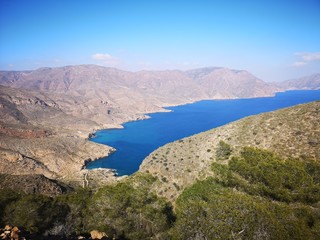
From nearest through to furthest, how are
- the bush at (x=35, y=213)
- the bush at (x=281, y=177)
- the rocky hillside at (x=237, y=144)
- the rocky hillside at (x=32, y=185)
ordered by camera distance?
the bush at (x=35, y=213)
the bush at (x=281, y=177)
the rocky hillside at (x=237, y=144)
the rocky hillside at (x=32, y=185)

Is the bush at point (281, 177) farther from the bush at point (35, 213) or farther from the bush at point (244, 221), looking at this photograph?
the bush at point (35, 213)

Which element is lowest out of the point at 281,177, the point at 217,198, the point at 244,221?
the point at 217,198

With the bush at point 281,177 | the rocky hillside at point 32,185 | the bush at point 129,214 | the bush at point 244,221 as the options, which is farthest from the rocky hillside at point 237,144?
the rocky hillside at point 32,185

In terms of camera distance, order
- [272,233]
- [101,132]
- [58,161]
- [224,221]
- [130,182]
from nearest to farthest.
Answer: [272,233], [224,221], [130,182], [58,161], [101,132]

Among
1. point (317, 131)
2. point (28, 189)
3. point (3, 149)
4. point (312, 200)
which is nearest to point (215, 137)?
point (317, 131)

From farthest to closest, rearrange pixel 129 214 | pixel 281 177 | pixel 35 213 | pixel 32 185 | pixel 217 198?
pixel 32 185 → pixel 281 177 → pixel 129 214 → pixel 35 213 → pixel 217 198

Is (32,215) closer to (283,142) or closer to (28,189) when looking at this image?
(28,189)

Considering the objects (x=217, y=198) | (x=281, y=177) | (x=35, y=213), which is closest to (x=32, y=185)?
(x=35, y=213)

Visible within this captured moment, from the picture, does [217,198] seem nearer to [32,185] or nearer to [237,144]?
[237,144]

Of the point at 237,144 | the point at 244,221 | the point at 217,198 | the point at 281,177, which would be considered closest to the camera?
the point at 244,221
